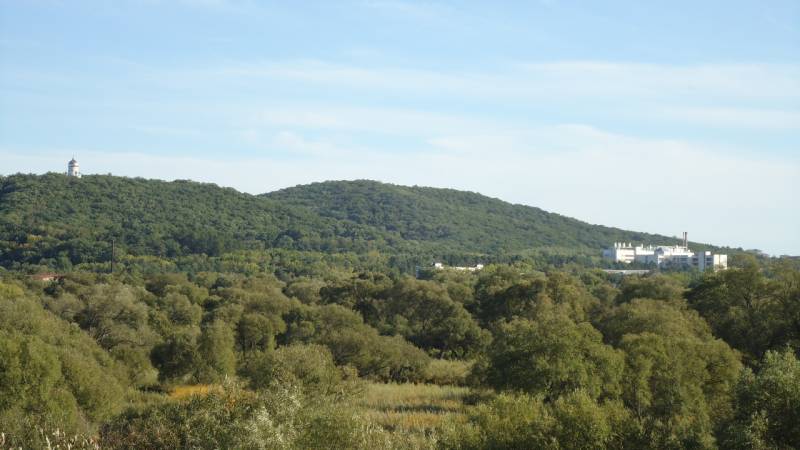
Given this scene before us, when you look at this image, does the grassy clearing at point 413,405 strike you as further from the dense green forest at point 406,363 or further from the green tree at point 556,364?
the green tree at point 556,364

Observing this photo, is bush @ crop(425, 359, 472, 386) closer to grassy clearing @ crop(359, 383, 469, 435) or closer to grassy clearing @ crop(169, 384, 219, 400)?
grassy clearing @ crop(359, 383, 469, 435)

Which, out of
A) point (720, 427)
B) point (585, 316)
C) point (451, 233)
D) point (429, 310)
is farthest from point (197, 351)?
point (451, 233)

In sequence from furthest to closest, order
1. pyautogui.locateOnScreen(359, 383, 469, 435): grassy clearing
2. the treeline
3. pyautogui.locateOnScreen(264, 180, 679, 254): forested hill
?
pyautogui.locateOnScreen(264, 180, 679, 254): forested hill, pyautogui.locateOnScreen(359, 383, 469, 435): grassy clearing, the treeline

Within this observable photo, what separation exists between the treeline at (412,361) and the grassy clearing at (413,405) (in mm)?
1290

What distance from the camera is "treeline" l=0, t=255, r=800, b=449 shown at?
2091 centimetres

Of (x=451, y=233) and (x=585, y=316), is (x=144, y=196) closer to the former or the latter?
(x=451, y=233)

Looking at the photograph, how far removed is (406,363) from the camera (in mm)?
48594

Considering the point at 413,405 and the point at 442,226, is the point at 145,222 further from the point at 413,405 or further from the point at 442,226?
the point at 413,405

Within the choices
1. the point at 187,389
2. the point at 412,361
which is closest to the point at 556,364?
the point at 412,361

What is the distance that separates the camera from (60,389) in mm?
29906

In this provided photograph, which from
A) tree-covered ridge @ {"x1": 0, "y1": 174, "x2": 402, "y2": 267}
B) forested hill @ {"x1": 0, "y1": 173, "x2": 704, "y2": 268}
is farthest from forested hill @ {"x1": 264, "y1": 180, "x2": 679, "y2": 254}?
tree-covered ridge @ {"x1": 0, "y1": 174, "x2": 402, "y2": 267}

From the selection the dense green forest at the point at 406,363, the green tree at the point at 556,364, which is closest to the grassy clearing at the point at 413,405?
the dense green forest at the point at 406,363

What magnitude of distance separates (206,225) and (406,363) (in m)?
96.2

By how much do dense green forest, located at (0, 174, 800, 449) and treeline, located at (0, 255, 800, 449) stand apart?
9 centimetres
